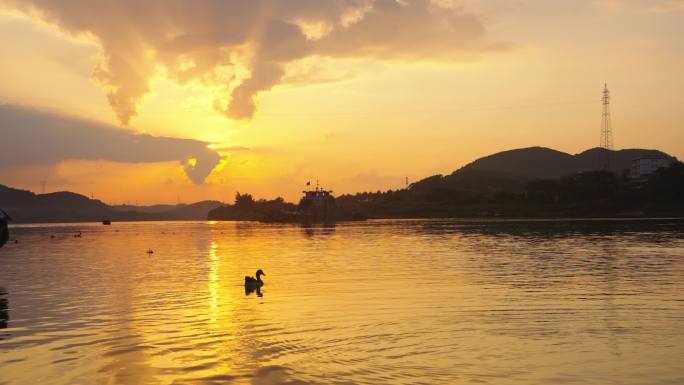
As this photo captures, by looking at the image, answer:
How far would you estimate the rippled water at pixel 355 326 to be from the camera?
65.4 feet

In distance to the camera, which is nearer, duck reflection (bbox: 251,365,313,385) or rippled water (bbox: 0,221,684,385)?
duck reflection (bbox: 251,365,313,385)

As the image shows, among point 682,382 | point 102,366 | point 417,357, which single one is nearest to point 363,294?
point 417,357

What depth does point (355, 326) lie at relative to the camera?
27.7 m

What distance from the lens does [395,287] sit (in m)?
41.5

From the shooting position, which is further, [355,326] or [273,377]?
[355,326]

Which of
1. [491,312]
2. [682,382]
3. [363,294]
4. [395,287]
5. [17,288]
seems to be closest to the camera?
[682,382]

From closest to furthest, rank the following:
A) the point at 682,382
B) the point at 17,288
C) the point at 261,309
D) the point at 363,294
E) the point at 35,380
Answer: the point at 682,382, the point at 35,380, the point at 261,309, the point at 363,294, the point at 17,288

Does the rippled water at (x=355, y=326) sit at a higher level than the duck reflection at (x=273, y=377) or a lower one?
higher

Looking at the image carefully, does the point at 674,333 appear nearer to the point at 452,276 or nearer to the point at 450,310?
the point at 450,310

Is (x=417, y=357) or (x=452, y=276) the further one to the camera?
(x=452, y=276)

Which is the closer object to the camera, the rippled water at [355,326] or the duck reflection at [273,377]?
the duck reflection at [273,377]

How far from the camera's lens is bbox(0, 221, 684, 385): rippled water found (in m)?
19.9

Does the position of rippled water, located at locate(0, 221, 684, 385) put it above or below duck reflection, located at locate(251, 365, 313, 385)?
above

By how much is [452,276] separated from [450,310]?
16.1 m
